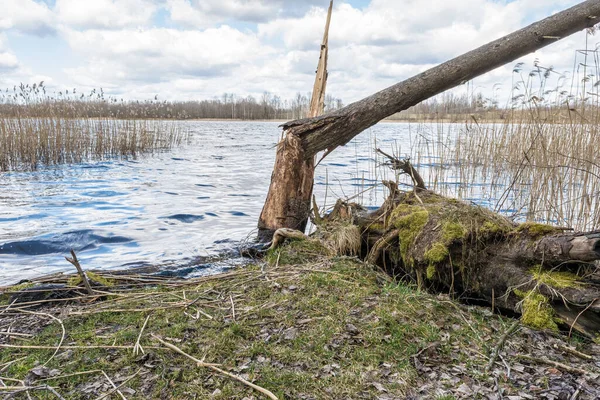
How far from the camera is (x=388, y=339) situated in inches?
116

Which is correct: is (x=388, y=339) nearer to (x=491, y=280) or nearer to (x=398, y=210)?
(x=491, y=280)

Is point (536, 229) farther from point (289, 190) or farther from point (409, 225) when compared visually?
point (289, 190)

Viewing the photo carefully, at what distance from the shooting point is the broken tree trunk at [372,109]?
492 centimetres

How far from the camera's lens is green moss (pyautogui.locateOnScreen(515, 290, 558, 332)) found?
3.20 m

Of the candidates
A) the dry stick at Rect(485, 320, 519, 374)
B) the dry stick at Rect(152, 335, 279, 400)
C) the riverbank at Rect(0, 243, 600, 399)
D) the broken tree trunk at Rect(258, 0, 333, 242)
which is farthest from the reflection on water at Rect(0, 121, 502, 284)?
the dry stick at Rect(485, 320, 519, 374)

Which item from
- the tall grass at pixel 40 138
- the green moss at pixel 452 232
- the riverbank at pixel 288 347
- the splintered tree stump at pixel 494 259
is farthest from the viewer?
the tall grass at pixel 40 138

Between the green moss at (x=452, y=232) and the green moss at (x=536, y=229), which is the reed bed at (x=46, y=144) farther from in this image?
the green moss at (x=536, y=229)

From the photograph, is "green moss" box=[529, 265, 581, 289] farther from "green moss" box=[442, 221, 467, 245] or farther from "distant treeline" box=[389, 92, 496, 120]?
"distant treeline" box=[389, 92, 496, 120]

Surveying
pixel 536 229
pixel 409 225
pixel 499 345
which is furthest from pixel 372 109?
pixel 499 345

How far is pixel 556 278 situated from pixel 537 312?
0.31 metres

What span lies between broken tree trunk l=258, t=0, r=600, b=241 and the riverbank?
253 centimetres

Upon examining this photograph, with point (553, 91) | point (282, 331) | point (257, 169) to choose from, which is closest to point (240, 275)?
point (282, 331)

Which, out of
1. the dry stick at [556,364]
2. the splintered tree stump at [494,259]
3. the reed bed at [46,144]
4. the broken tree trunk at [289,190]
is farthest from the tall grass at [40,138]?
the dry stick at [556,364]

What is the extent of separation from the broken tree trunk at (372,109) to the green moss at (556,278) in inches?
111
